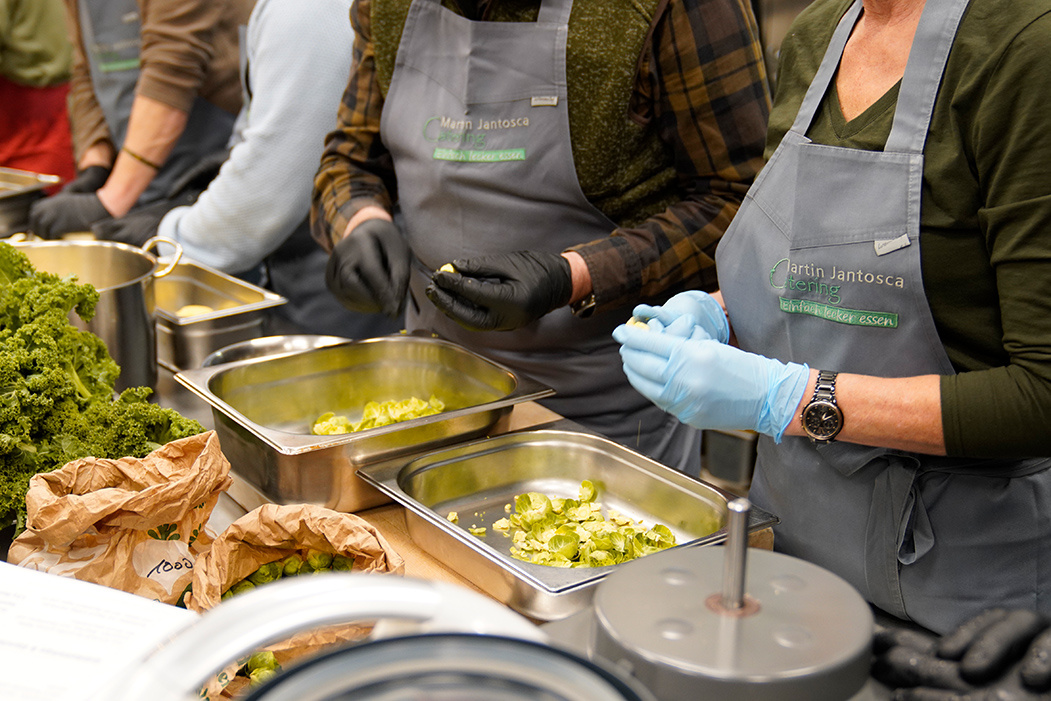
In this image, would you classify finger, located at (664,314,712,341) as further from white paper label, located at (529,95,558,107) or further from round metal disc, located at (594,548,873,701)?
round metal disc, located at (594,548,873,701)

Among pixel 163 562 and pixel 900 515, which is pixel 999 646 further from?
pixel 163 562

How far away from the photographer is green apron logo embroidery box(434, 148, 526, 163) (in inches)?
73.7

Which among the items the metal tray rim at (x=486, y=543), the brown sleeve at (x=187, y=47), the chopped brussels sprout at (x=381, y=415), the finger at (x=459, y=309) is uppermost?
the brown sleeve at (x=187, y=47)

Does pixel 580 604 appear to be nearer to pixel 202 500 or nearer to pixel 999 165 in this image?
pixel 202 500

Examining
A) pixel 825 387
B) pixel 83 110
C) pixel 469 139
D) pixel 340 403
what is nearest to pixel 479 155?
pixel 469 139

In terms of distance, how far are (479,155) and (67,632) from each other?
51.5 inches

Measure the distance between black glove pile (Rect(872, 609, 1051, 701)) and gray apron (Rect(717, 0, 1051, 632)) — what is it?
2.26 feet

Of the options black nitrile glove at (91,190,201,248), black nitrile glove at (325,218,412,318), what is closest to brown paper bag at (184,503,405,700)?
black nitrile glove at (325,218,412,318)

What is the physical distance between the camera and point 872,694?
62 centimetres

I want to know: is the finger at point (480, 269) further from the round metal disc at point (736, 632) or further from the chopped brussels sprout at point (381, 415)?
the round metal disc at point (736, 632)

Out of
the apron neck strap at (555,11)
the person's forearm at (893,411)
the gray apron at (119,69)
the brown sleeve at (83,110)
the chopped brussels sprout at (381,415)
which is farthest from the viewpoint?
the brown sleeve at (83,110)

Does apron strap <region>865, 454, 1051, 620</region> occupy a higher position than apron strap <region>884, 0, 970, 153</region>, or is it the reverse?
apron strap <region>884, 0, 970, 153</region>

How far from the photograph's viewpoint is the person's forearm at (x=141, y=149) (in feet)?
9.70

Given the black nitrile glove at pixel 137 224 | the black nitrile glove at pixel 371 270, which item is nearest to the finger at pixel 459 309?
the black nitrile glove at pixel 371 270
